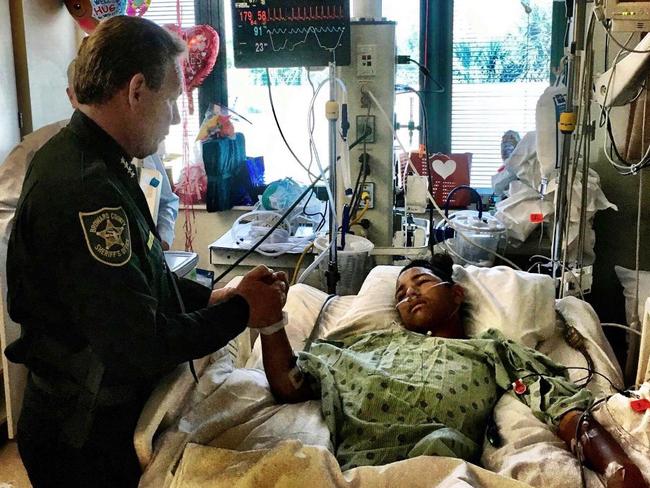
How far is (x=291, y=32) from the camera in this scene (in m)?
2.64

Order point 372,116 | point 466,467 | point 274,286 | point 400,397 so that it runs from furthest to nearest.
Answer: point 372,116 → point 400,397 → point 274,286 → point 466,467

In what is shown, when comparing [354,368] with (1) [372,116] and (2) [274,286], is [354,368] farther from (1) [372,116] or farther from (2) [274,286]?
(1) [372,116]

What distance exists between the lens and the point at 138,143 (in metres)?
1.36

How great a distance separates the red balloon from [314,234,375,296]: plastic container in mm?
1471

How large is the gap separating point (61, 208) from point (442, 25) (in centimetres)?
290

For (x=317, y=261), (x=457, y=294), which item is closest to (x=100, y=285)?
(x=457, y=294)

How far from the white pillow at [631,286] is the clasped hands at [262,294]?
1562 millimetres

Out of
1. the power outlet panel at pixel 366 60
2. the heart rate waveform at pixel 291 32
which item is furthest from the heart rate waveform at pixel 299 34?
the power outlet panel at pixel 366 60

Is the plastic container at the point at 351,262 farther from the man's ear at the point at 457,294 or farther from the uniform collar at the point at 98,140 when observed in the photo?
the uniform collar at the point at 98,140

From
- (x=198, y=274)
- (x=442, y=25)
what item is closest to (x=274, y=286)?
(x=198, y=274)

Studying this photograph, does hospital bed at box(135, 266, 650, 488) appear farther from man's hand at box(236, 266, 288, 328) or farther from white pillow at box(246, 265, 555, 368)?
man's hand at box(236, 266, 288, 328)

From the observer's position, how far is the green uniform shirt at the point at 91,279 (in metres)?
1.18

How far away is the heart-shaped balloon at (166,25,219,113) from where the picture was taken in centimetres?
353

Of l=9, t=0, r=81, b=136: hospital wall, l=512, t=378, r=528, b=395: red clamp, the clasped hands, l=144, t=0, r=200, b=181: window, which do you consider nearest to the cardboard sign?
l=144, t=0, r=200, b=181: window
